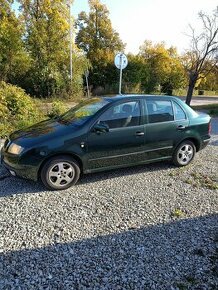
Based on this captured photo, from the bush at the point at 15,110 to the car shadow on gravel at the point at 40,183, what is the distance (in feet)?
10.5

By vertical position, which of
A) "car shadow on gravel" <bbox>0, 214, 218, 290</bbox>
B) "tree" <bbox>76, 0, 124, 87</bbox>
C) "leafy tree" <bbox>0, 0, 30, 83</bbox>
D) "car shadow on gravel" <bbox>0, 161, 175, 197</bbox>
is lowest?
"car shadow on gravel" <bbox>0, 214, 218, 290</bbox>

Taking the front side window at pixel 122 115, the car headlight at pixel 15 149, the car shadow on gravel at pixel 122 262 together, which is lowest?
the car shadow on gravel at pixel 122 262

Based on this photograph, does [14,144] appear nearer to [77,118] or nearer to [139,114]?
[77,118]

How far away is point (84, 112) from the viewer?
15.5 ft

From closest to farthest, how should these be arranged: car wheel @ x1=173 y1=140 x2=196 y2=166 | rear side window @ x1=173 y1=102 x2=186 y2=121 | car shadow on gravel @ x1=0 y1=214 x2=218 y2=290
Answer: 1. car shadow on gravel @ x1=0 y1=214 x2=218 y2=290
2. rear side window @ x1=173 y1=102 x2=186 y2=121
3. car wheel @ x1=173 y1=140 x2=196 y2=166

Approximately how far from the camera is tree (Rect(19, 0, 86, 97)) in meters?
18.3

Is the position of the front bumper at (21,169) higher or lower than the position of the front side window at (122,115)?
lower

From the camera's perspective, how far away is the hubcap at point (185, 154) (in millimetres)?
5305

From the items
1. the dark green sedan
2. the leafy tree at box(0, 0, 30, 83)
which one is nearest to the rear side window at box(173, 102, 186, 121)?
the dark green sedan

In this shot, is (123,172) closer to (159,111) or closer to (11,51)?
(159,111)

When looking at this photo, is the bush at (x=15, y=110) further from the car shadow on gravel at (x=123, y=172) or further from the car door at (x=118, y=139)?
the car door at (x=118, y=139)

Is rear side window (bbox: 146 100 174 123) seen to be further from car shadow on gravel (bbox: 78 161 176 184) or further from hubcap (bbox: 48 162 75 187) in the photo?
hubcap (bbox: 48 162 75 187)

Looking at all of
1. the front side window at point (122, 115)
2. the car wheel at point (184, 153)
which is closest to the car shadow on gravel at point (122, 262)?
the front side window at point (122, 115)

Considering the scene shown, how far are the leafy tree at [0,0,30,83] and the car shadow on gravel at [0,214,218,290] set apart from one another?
1672cm
